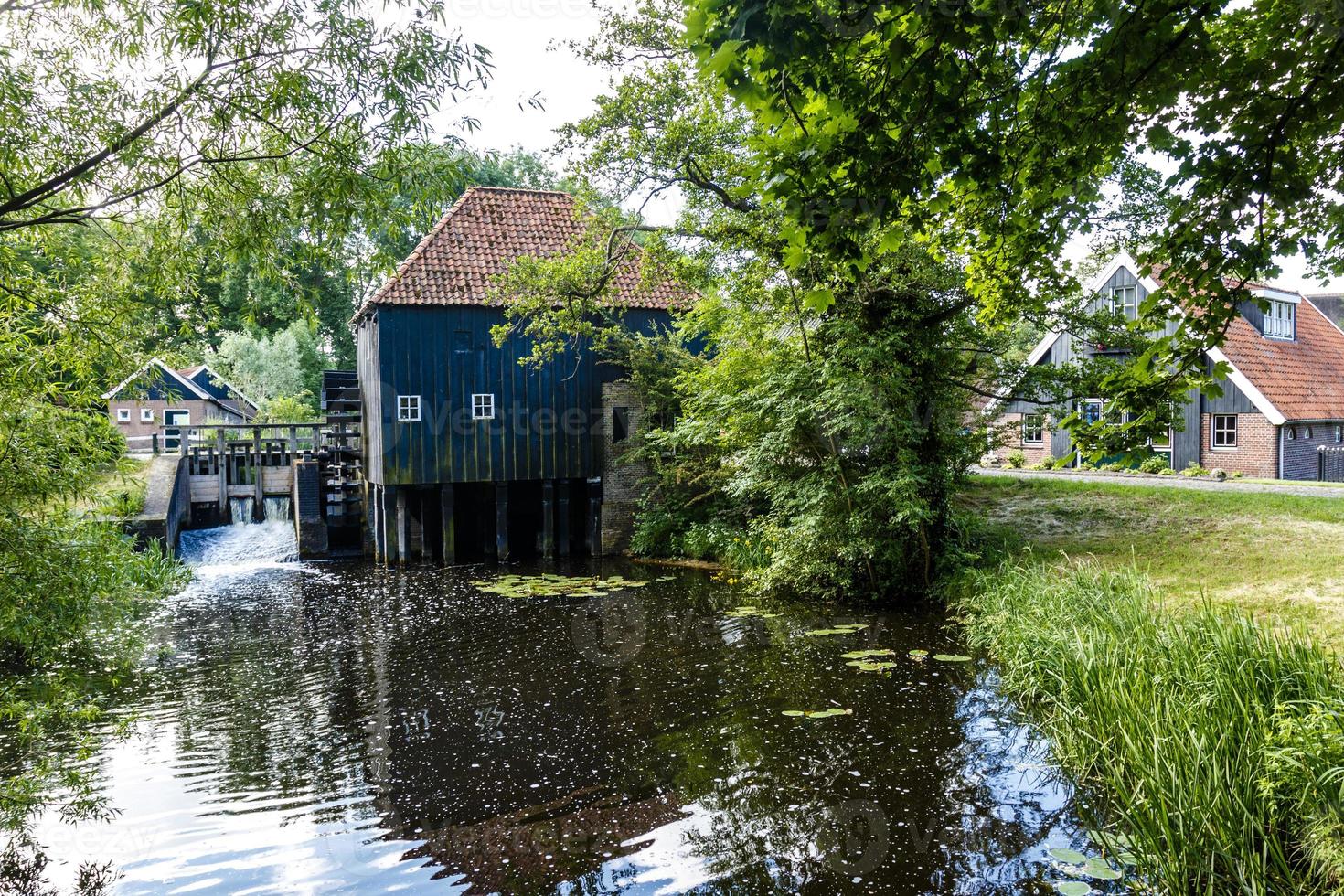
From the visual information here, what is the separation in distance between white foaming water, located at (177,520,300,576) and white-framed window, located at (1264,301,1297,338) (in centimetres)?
2308

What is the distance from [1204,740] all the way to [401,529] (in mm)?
14505

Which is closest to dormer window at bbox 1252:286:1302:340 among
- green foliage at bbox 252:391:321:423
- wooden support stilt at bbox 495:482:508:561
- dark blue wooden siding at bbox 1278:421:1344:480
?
dark blue wooden siding at bbox 1278:421:1344:480

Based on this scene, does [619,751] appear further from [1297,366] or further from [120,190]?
[1297,366]

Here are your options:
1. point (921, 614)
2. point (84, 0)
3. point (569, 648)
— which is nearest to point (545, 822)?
point (569, 648)

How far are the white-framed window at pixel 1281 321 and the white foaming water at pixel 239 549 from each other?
75.7ft

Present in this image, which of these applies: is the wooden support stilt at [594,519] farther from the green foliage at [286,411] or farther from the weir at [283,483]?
the green foliage at [286,411]

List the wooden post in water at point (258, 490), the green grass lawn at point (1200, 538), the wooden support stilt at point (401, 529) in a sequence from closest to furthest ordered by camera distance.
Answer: the green grass lawn at point (1200, 538) → the wooden support stilt at point (401, 529) → the wooden post in water at point (258, 490)

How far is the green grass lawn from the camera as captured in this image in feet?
25.0

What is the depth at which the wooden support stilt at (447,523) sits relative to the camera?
16.3 metres

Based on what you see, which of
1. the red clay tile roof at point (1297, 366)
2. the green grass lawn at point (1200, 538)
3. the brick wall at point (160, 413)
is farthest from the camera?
the brick wall at point (160, 413)

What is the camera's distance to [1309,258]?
4730mm

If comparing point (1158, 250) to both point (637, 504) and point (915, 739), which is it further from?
point (637, 504)

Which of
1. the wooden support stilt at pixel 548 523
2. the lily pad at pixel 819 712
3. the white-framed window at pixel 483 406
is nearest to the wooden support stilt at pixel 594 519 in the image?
the wooden support stilt at pixel 548 523

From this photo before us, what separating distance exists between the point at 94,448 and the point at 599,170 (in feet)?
24.4
